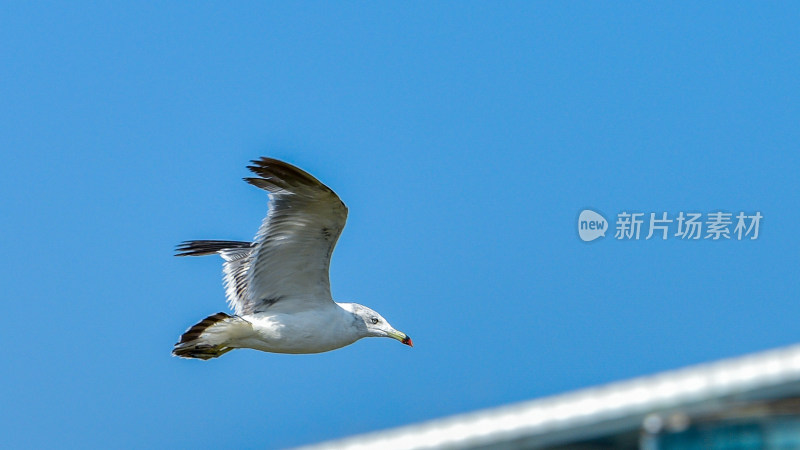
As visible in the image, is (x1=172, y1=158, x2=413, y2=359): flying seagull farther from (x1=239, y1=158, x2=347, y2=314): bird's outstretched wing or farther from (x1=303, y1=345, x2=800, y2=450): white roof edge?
(x1=303, y1=345, x2=800, y2=450): white roof edge

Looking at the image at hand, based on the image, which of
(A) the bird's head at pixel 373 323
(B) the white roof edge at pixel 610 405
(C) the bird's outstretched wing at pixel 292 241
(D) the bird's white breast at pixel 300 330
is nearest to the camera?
(B) the white roof edge at pixel 610 405

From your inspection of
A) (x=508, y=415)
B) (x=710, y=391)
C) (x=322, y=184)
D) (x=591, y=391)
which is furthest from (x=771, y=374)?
(x=322, y=184)

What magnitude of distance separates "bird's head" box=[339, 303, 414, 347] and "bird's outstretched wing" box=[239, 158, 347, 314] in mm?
388

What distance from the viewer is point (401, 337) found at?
13.4m

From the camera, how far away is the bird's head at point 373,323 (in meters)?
13.0

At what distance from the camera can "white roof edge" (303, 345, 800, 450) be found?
823 centimetres

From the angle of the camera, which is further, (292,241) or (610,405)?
(292,241)

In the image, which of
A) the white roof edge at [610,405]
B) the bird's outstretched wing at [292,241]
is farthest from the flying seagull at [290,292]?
the white roof edge at [610,405]

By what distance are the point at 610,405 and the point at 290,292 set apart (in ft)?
16.2

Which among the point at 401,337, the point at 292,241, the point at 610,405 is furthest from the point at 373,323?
the point at 610,405

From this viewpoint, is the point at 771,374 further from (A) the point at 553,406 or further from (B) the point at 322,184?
(B) the point at 322,184

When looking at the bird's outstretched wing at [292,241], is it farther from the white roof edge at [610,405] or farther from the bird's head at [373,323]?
the white roof edge at [610,405]

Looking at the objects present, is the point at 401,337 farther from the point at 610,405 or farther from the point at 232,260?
the point at 610,405

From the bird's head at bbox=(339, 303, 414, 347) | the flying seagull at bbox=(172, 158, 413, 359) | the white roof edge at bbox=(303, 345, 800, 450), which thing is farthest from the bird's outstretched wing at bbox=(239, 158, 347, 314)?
the white roof edge at bbox=(303, 345, 800, 450)
